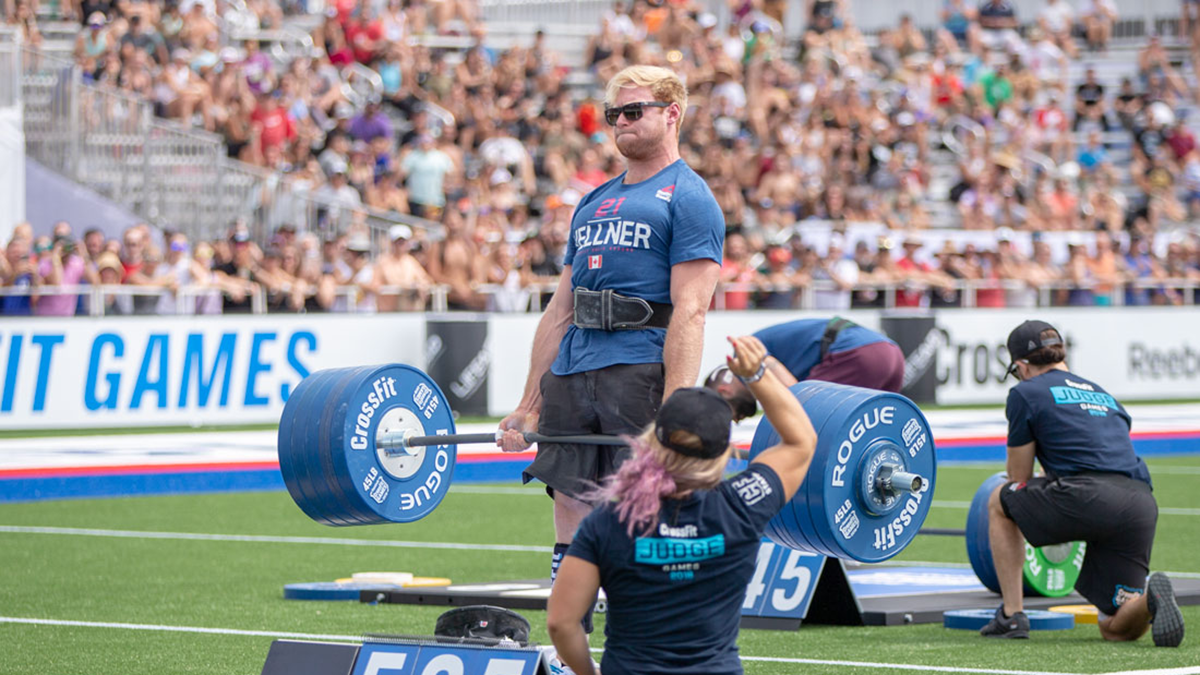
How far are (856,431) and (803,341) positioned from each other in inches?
153

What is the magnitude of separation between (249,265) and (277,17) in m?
6.64

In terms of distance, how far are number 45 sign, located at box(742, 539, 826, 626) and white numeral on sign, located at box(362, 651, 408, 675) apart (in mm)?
2813

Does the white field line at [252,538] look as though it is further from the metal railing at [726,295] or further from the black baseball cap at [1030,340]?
the metal railing at [726,295]

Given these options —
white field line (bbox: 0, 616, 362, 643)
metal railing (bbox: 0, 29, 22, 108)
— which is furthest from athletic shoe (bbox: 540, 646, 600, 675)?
metal railing (bbox: 0, 29, 22, 108)

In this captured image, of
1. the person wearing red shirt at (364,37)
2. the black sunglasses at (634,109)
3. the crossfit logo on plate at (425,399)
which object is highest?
the person wearing red shirt at (364,37)

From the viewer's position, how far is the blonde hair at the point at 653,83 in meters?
5.85

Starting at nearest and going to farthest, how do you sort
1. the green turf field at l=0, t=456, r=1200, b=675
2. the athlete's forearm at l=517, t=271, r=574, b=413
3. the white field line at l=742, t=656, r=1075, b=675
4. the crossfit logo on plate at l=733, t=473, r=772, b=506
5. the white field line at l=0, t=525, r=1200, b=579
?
the crossfit logo on plate at l=733, t=473, r=772, b=506 < the athlete's forearm at l=517, t=271, r=574, b=413 < the white field line at l=742, t=656, r=1075, b=675 < the green turf field at l=0, t=456, r=1200, b=675 < the white field line at l=0, t=525, r=1200, b=579

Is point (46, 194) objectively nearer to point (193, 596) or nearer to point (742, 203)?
point (742, 203)

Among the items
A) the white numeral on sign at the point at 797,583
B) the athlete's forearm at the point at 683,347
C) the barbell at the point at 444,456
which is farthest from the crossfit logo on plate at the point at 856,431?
the white numeral on sign at the point at 797,583

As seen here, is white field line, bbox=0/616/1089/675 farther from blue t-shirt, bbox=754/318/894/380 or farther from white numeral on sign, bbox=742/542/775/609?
blue t-shirt, bbox=754/318/894/380

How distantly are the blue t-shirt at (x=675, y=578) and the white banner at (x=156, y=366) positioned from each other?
11.1m

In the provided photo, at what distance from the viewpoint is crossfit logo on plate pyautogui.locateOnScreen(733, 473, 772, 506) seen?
4641mm

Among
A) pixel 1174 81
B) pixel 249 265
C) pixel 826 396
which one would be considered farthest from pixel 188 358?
pixel 1174 81

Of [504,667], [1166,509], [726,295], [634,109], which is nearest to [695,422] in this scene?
[504,667]
